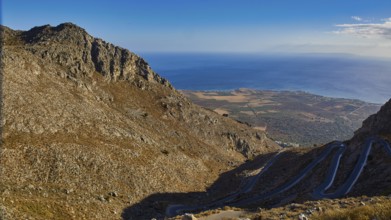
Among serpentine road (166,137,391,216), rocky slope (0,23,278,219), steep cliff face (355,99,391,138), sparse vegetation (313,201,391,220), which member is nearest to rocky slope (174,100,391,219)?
steep cliff face (355,99,391,138)

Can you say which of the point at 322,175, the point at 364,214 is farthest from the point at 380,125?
the point at 364,214

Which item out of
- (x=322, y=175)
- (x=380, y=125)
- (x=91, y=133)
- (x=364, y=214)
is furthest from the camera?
(x=380, y=125)

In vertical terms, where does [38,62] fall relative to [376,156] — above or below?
above

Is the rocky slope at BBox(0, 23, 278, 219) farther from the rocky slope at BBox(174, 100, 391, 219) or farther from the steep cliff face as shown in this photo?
the steep cliff face

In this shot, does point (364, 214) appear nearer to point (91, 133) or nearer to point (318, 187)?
point (318, 187)

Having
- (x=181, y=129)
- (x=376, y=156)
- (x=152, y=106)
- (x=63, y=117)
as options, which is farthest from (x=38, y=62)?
(x=376, y=156)

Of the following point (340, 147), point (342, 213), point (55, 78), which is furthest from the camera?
point (340, 147)

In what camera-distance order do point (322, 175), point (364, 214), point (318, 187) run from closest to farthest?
point (364, 214)
point (318, 187)
point (322, 175)

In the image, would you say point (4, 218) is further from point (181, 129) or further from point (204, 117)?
point (204, 117)
